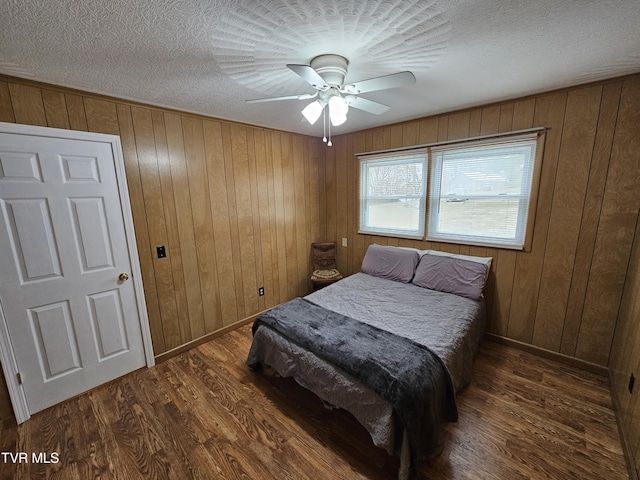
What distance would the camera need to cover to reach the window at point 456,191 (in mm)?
2348

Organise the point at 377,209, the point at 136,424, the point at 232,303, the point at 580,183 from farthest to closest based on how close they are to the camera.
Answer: the point at 377,209
the point at 232,303
the point at 580,183
the point at 136,424

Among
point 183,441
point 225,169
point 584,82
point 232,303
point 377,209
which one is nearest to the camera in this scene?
point 183,441

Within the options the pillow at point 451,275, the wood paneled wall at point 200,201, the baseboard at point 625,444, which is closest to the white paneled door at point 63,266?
the wood paneled wall at point 200,201

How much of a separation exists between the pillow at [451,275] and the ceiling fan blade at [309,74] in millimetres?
2006

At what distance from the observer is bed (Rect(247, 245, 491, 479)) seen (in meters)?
1.38

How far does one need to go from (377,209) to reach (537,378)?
7.35ft

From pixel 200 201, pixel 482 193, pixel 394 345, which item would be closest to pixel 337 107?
pixel 394 345

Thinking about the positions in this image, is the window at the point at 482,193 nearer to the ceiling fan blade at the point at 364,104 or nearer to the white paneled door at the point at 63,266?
the ceiling fan blade at the point at 364,104

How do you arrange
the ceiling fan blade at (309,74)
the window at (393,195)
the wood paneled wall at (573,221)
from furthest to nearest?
the window at (393,195) → the wood paneled wall at (573,221) → the ceiling fan blade at (309,74)

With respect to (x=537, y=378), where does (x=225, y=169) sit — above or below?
above

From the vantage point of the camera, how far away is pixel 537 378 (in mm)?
2109

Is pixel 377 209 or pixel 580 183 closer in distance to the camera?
pixel 580 183

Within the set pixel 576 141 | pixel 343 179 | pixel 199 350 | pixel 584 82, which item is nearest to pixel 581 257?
pixel 576 141

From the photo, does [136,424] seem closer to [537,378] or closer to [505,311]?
[537,378]
